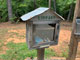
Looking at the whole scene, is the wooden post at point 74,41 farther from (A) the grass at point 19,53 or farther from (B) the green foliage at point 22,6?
(B) the green foliage at point 22,6

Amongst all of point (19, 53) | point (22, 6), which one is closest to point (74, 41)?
point (19, 53)

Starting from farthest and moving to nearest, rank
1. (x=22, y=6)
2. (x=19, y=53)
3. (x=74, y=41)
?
(x=22, y=6), (x=19, y=53), (x=74, y=41)

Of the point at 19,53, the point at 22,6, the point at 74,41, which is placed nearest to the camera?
the point at 74,41

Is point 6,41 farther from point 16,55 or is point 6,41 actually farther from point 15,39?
point 16,55

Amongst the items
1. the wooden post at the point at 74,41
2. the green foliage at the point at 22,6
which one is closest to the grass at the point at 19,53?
the wooden post at the point at 74,41

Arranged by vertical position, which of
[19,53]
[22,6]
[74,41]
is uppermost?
[22,6]

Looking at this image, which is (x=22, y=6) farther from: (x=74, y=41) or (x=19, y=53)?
(x=74, y=41)

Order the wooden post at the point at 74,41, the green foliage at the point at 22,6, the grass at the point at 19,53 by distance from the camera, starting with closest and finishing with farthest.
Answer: the wooden post at the point at 74,41, the grass at the point at 19,53, the green foliage at the point at 22,6

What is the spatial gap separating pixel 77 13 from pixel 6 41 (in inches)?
138

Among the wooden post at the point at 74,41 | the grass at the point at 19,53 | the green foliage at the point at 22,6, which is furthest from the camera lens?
the green foliage at the point at 22,6

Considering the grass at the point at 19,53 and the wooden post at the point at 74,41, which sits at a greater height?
the wooden post at the point at 74,41

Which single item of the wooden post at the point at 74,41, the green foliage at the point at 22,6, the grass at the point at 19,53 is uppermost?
the green foliage at the point at 22,6

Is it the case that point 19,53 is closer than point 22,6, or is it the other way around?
point 19,53

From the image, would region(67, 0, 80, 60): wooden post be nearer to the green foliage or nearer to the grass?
the grass
